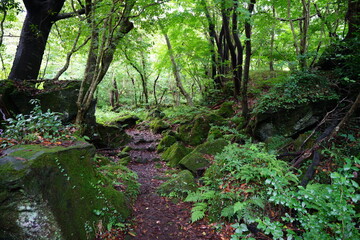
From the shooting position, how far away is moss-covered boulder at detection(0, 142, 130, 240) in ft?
8.09

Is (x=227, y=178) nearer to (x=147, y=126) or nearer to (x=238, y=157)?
(x=238, y=157)

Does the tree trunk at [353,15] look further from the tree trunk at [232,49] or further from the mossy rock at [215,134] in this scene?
the mossy rock at [215,134]

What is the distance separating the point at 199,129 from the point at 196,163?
→ 3.60 meters

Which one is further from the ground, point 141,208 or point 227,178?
point 227,178

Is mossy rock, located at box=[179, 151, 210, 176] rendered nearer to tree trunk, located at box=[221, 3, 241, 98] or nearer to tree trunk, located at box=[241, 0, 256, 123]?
tree trunk, located at box=[241, 0, 256, 123]

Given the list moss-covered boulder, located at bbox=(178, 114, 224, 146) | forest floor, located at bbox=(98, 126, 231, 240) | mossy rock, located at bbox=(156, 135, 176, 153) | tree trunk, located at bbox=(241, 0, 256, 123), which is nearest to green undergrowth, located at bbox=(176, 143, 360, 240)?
forest floor, located at bbox=(98, 126, 231, 240)

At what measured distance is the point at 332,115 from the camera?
5.21 m

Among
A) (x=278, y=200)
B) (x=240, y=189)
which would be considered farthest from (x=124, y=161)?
(x=278, y=200)

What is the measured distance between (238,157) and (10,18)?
Answer: 11.1m

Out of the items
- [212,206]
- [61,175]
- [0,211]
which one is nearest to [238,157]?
[212,206]

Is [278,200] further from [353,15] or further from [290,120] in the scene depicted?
[353,15]

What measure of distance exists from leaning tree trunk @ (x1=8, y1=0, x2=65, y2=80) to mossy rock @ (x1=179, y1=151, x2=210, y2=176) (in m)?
7.03

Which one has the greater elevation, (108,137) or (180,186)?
(108,137)

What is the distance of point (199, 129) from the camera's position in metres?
9.90
